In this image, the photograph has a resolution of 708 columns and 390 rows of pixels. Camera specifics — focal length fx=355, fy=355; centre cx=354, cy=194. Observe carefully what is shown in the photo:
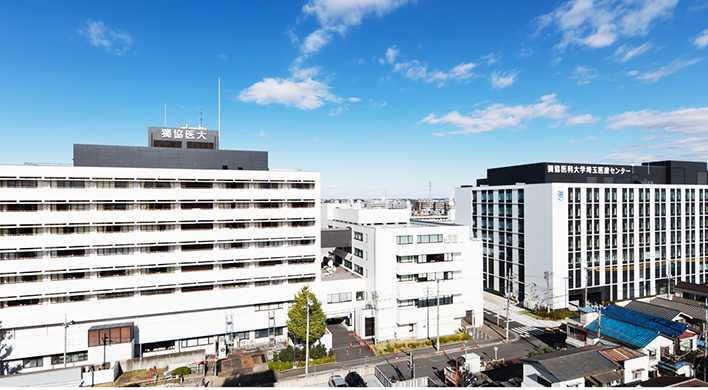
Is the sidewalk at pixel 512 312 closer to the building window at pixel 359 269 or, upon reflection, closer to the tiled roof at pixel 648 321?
the tiled roof at pixel 648 321

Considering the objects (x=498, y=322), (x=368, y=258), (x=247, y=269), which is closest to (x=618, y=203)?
(x=498, y=322)

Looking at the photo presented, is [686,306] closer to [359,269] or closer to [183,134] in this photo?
[359,269]

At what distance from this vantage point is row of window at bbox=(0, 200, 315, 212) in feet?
150

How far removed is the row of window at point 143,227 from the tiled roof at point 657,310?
48.1 metres

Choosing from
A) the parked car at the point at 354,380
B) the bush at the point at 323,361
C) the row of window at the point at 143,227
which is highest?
the row of window at the point at 143,227

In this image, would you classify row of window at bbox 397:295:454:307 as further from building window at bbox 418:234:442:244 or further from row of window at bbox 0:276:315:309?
row of window at bbox 0:276:315:309

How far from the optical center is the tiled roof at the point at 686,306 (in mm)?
47997

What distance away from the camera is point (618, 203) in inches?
2761

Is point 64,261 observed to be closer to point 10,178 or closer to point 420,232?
point 10,178

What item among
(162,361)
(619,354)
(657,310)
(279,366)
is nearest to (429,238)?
(619,354)

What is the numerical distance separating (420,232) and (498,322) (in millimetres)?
22479

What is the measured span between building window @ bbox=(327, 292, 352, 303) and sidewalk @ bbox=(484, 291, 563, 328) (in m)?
29.0

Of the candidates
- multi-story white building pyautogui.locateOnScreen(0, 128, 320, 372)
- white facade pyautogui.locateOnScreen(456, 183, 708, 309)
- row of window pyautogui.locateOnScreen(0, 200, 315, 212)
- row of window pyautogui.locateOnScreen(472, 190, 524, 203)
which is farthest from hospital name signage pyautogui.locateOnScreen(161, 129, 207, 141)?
white facade pyautogui.locateOnScreen(456, 183, 708, 309)

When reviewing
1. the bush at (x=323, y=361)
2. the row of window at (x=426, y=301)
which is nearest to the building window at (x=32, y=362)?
the bush at (x=323, y=361)
